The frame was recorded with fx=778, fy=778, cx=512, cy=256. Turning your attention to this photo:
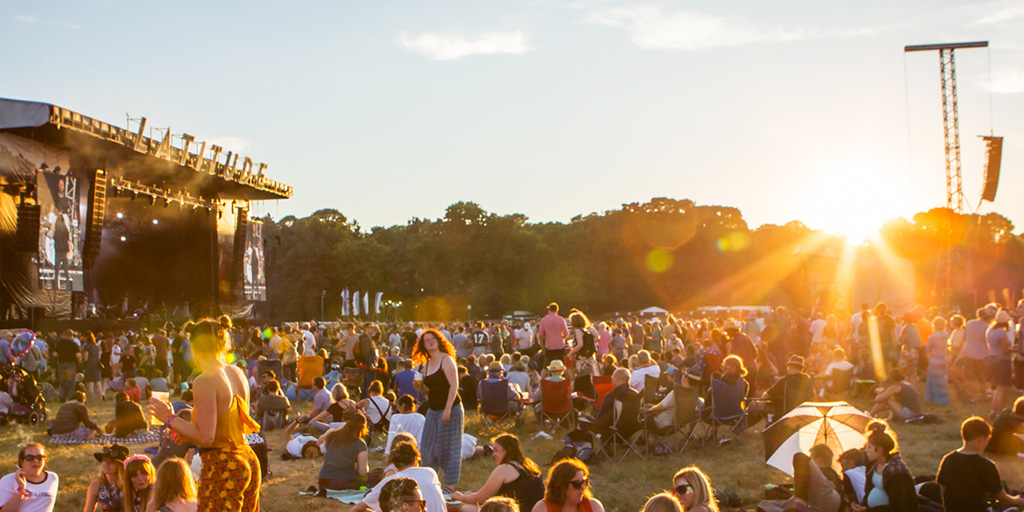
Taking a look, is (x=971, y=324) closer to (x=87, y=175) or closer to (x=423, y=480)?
(x=423, y=480)

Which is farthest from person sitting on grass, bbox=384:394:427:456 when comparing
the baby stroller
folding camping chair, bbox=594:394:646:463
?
the baby stroller

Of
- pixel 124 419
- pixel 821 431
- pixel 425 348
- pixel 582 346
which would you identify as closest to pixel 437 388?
pixel 425 348

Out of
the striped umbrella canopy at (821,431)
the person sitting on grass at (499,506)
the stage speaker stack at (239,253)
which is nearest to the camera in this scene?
the person sitting on grass at (499,506)

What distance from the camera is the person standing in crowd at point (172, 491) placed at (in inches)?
140

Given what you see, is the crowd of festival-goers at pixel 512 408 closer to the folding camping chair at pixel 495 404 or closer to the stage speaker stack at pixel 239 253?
the folding camping chair at pixel 495 404

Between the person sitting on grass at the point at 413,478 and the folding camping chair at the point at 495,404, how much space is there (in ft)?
17.5

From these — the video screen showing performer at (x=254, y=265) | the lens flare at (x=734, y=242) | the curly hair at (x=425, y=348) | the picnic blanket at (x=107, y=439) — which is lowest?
the picnic blanket at (x=107, y=439)

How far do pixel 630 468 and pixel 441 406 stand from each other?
257cm

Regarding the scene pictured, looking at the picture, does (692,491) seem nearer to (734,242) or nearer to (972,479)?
(972,479)

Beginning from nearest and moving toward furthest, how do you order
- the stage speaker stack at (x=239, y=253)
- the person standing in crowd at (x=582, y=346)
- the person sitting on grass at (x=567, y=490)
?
1. the person sitting on grass at (x=567, y=490)
2. the person standing in crowd at (x=582, y=346)
3. the stage speaker stack at (x=239, y=253)

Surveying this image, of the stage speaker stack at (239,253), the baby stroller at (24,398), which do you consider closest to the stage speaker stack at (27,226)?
the baby stroller at (24,398)

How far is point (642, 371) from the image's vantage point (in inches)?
393

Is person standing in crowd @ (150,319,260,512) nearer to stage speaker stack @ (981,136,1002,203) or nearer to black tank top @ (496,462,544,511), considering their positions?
black tank top @ (496,462,544,511)

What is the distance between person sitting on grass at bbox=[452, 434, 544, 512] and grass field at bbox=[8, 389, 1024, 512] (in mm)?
1933
